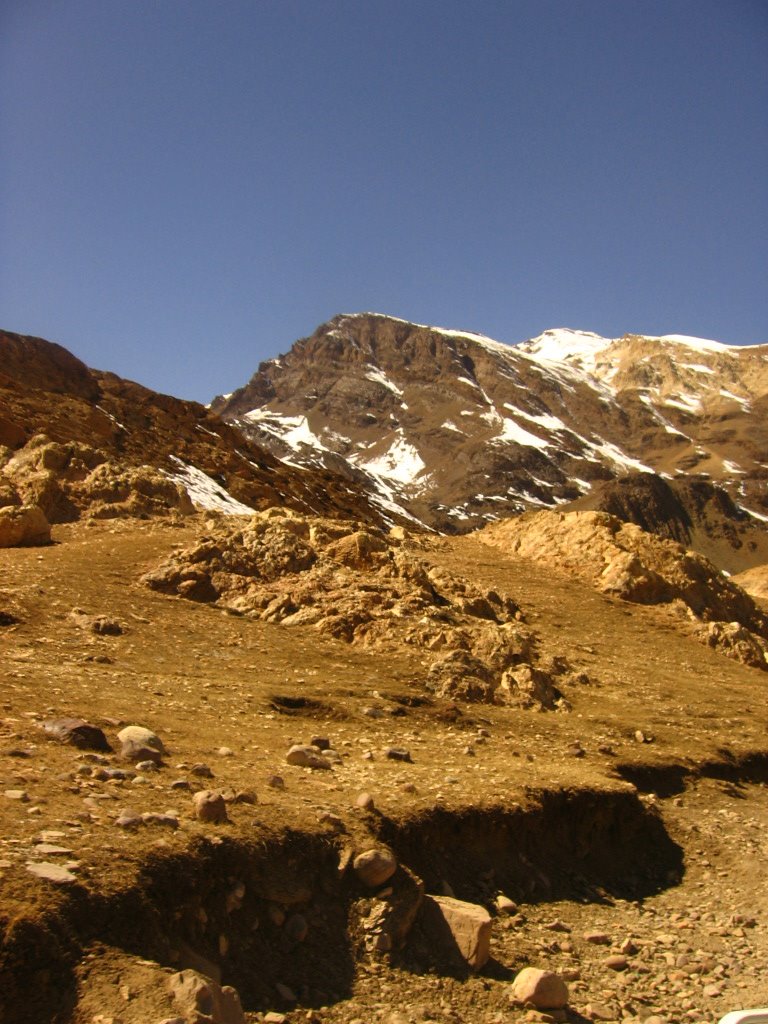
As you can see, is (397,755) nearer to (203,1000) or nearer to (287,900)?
(287,900)

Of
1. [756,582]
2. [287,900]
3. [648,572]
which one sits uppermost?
[756,582]

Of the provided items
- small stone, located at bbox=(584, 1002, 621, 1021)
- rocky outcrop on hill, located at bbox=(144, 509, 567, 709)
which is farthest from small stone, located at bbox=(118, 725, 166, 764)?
rocky outcrop on hill, located at bbox=(144, 509, 567, 709)

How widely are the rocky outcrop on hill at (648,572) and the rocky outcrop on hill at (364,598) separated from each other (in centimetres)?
559

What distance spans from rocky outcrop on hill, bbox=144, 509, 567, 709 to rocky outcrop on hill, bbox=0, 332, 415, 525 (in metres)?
5.62

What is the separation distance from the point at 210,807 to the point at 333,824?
3.36ft

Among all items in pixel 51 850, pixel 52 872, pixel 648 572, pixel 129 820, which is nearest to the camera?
pixel 52 872

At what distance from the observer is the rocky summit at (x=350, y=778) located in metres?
5.12

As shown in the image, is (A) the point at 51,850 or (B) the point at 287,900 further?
(B) the point at 287,900

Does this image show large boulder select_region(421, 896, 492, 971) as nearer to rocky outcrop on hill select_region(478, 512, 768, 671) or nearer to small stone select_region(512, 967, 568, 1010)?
small stone select_region(512, 967, 568, 1010)

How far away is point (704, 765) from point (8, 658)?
29.3 ft

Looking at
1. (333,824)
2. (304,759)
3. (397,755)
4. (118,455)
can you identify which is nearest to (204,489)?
(118,455)

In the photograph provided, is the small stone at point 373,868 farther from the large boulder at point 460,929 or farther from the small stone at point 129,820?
the small stone at point 129,820

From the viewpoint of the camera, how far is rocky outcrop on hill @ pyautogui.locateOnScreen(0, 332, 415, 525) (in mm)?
20078

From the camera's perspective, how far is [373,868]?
618cm
